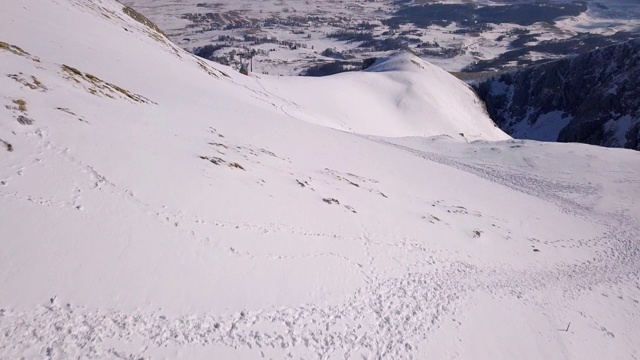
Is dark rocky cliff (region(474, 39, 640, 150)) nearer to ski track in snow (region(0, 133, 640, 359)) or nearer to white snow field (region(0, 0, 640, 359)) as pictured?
white snow field (region(0, 0, 640, 359))

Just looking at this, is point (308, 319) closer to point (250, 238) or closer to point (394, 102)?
point (250, 238)

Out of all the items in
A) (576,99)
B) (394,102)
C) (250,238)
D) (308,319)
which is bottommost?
(576,99)

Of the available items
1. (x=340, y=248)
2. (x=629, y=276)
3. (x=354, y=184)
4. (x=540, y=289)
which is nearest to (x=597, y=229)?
(x=629, y=276)

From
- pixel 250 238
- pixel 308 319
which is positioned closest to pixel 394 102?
pixel 250 238

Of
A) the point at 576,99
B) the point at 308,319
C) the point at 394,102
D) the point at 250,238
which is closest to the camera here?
the point at 308,319

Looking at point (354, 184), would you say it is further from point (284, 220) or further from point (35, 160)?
point (35, 160)

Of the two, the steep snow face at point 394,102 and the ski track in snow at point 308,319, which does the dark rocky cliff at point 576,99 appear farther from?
the ski track in snow at point 308,319
